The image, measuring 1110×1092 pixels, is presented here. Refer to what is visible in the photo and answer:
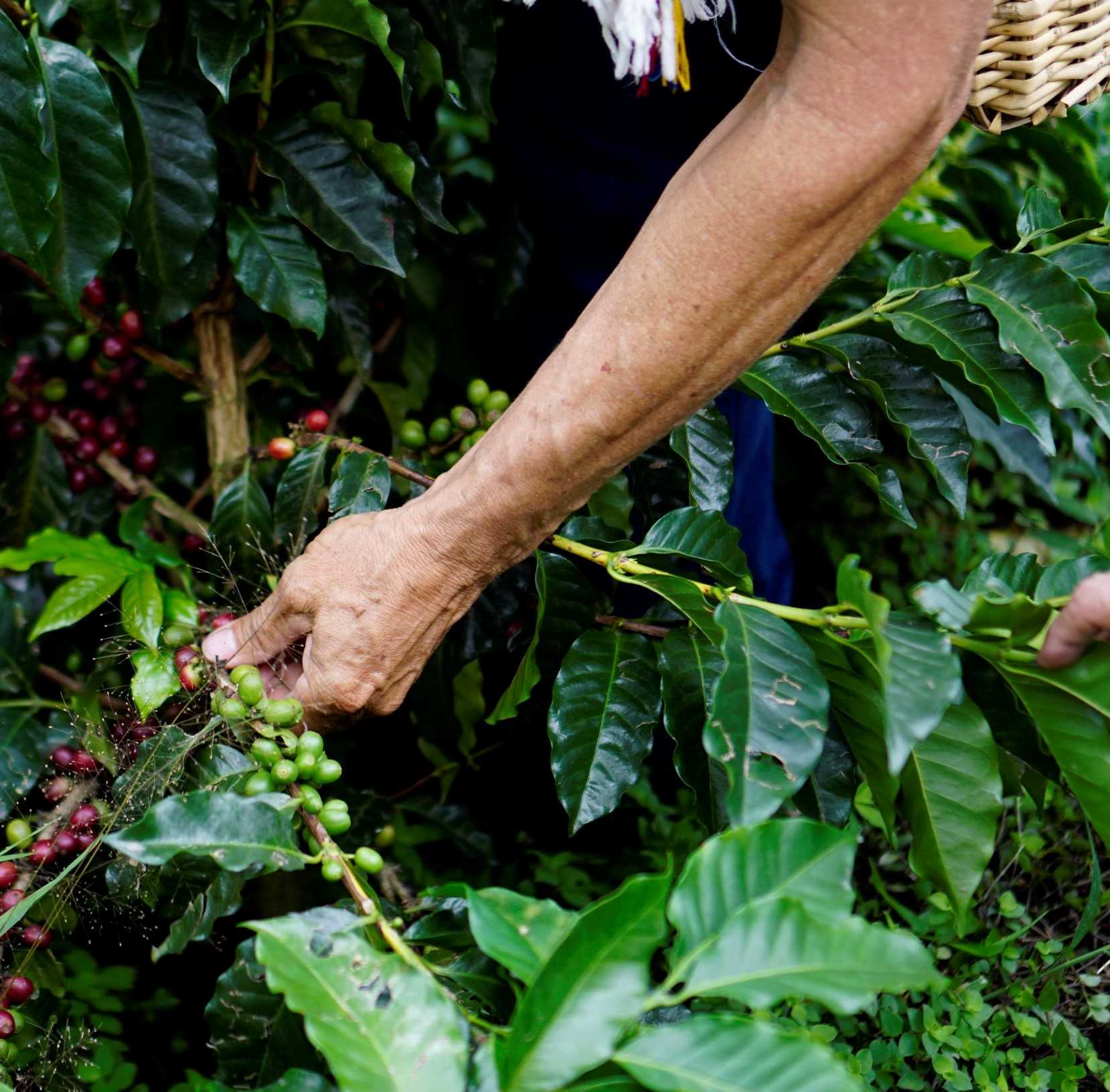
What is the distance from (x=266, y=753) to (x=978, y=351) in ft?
2.79

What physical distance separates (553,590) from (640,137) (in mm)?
656

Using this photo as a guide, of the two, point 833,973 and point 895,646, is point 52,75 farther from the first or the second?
point 833,973

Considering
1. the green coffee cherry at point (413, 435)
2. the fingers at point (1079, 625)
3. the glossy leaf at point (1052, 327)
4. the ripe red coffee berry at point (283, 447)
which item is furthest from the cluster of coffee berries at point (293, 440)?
the fingers at point (1079, 625)

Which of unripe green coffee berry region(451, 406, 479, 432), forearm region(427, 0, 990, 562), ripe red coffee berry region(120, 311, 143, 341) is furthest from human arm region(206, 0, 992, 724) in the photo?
ripe red coffee berry region(120, 311, 143, 341)

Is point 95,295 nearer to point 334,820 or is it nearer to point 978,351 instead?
point 334,820

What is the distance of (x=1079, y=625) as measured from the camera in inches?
30.2

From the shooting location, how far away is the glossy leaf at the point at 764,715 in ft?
2.45

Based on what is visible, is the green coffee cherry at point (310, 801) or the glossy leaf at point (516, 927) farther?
the green coffee cherry at point (310, 801)

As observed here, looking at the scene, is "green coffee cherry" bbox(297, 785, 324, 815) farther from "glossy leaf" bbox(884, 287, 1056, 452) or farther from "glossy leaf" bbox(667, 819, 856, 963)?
"glossy leaf" bbox(884, 287, 1056, 452)

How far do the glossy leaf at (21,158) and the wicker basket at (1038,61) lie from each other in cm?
94

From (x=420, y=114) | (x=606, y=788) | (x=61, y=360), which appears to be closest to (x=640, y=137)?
(x=420, y=114)

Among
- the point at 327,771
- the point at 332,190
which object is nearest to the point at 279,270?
the point at 332,190

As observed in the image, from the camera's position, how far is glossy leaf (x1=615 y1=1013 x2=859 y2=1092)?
0.62m

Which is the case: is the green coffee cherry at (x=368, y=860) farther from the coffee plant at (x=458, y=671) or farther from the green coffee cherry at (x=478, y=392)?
the green coffee cherry at (x=478, y=392)
